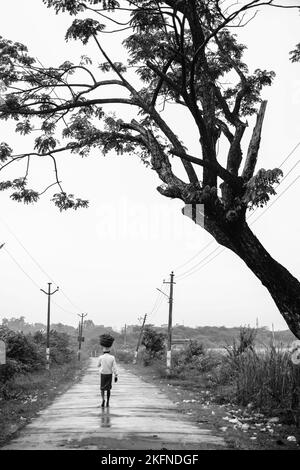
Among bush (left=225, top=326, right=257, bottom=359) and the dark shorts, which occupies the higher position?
bush (left=225, top=326, right=257, bottom=359)

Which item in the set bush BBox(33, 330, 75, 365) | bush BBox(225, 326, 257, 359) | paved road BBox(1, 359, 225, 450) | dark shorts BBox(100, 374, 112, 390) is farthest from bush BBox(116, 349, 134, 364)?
paved road BBox(1, 359, 225, 450)

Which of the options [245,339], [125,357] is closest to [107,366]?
[245,339]

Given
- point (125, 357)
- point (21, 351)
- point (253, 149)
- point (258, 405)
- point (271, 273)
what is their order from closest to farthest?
1. point (271, 273)
2. point (253, 149)
3. point (258, 405)
4. point (21, 351)
5. point (125, 357)

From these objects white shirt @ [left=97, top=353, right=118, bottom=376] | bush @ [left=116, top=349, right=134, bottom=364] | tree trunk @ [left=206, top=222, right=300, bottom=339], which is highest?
tree trunk @ [left=206, top=222, right=300, bottom=339]

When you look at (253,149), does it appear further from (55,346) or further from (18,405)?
(55,346)

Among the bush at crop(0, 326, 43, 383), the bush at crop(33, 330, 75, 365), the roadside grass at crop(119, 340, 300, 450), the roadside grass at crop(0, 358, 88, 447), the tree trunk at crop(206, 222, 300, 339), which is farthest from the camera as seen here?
the bush at crop(33, 330, 75, 365)

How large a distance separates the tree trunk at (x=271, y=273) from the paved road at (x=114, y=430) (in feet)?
7.78

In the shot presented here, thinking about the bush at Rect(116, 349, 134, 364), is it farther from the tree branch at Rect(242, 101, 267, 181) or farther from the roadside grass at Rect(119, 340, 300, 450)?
the tree branch at Rect(242, 101, 267, 181)

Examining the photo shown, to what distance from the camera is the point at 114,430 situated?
29.9ft

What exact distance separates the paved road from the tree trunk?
237 centimetres

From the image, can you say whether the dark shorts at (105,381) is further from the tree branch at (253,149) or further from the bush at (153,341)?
the bush at (153,341)

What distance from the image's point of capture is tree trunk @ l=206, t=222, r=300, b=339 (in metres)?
8.32

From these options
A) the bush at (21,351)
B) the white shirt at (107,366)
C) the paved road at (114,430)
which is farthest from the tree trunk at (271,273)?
the bush at (21,351)

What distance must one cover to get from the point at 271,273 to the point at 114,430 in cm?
393
